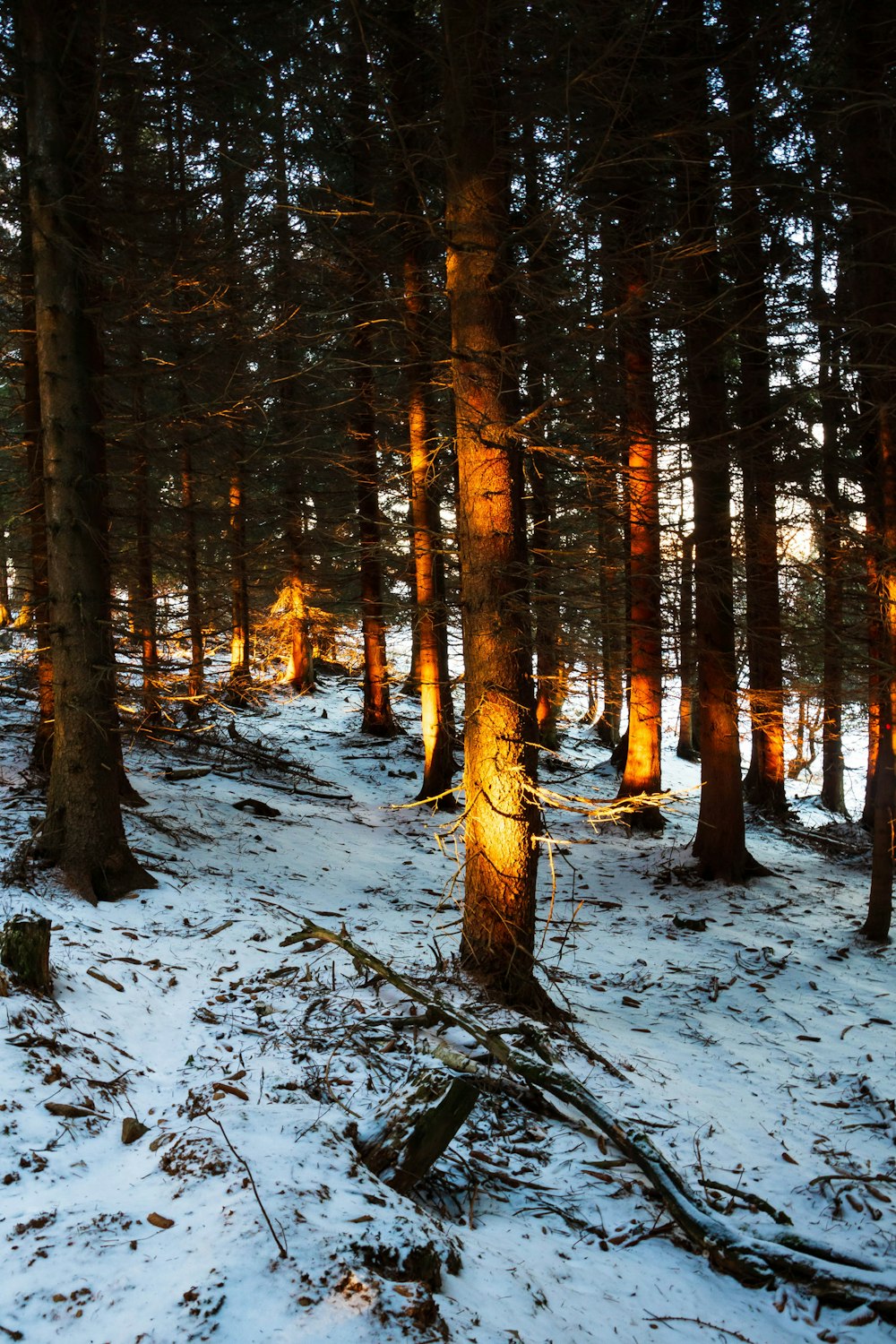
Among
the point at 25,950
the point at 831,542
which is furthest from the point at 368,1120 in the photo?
the point at 831,542

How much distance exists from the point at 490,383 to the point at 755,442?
7.55 metres

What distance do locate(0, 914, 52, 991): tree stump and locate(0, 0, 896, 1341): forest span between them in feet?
0.12

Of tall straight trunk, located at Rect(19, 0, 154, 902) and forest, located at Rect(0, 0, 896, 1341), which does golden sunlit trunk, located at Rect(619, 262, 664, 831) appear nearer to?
forest, located at Rect(0, 0, 896, 1341)

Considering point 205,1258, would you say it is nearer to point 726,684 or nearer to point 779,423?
point 726,684

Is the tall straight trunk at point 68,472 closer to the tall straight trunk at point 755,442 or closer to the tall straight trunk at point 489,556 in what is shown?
the tall straight trunk at point 489,556

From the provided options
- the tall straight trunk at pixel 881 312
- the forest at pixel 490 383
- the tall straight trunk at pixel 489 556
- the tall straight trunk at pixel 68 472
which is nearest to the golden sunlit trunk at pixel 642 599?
the forest at pixel 490 383

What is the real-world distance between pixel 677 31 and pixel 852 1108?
1192 centimetres

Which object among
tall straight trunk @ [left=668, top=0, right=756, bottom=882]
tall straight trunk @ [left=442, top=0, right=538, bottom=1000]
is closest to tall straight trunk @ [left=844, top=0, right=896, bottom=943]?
tall straight trunk @ [left=668, top=0, right=756, bottom=882]

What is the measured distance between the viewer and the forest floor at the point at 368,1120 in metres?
2.67

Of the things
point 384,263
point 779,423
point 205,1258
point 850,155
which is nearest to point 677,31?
point 850,155

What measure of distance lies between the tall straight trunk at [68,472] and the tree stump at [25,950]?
2.30 metres

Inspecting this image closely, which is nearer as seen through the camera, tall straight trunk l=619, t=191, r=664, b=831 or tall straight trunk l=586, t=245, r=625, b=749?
tall straight trunk l=586, t=245, r=625, b=749

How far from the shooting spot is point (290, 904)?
801 cm

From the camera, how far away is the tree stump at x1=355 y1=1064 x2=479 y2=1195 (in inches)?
136
